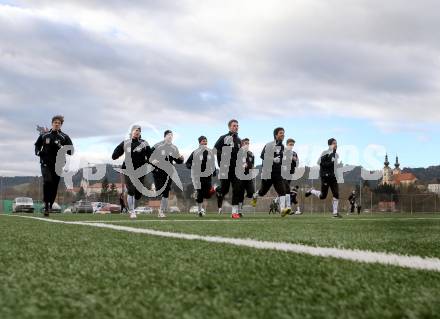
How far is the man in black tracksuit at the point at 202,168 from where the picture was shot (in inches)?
634

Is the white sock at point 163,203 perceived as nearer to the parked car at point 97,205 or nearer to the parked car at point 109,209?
the parked car at point 109,209

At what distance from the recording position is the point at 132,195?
14094 mm

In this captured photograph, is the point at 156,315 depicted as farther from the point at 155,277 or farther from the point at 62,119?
the point at 62,119

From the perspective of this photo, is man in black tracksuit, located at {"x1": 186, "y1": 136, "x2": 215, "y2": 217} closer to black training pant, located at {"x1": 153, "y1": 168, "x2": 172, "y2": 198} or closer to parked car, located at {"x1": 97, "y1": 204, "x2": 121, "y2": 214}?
black training pant, located at {"x1": 153, "y1": 168, "x2": 172, "y2": 198}

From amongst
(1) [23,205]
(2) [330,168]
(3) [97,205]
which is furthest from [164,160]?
(1) [23,205]

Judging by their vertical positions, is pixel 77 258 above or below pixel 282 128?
below

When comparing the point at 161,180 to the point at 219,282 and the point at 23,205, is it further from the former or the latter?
the point at 23,205

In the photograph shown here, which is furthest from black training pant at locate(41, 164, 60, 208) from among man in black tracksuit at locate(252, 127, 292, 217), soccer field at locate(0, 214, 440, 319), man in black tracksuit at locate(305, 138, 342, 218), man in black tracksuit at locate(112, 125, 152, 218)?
soccer field at locate(0, 214, 440, 319)

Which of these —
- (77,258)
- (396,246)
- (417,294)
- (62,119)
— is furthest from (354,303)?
(62,119)

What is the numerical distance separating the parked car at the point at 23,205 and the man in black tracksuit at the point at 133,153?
45.3 m

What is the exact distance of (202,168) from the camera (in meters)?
16.1

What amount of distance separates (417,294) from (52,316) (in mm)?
1383

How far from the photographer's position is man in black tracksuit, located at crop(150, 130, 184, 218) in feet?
48.6

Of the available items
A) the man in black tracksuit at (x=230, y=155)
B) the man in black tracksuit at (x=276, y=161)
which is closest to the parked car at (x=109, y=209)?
the man in black tracksuit at (x=276, y=161)
